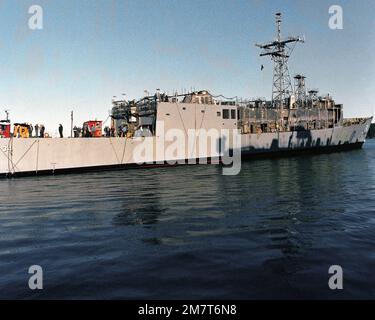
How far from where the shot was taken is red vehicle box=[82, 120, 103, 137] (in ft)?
110

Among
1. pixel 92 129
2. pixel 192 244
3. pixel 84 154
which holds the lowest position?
pixel 192 244

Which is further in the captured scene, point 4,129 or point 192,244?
point 4,129

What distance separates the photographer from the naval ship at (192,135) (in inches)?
1196

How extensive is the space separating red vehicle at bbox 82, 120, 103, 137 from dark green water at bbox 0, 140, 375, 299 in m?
18.0

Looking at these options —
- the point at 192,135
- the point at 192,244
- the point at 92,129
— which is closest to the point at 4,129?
the point at 92,129

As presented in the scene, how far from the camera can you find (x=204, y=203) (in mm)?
14078

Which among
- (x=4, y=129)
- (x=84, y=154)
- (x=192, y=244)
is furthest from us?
(x=84, y=154)

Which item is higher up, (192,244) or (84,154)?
(84,154)

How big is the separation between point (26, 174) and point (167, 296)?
27.5 metres

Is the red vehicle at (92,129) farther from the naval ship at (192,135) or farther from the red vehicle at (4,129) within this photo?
the red vehicle at (4,129)

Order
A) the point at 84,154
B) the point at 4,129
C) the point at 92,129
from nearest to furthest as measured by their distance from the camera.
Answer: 1. the point at 4,129
2. the point at 84,154
3. the point at 92,129

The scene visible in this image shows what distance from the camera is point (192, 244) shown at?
8477 mm

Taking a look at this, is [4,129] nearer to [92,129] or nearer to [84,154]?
[84,154]

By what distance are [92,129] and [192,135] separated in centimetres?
1070
